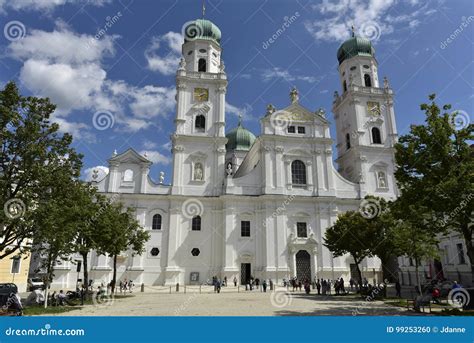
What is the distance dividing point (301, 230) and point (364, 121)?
1772cm

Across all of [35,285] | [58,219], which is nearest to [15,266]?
[35,285]

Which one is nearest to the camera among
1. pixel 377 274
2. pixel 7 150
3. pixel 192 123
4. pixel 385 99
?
pixel 7 150

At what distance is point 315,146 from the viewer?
143ft

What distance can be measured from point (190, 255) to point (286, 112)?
20988 mm

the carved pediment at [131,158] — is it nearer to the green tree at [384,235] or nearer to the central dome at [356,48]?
the green tree at [384,235]

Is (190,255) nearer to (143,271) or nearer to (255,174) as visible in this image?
(143,271)

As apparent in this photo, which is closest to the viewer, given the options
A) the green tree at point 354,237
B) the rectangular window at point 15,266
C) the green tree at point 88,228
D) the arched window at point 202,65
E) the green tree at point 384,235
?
the green tree at point 88,228

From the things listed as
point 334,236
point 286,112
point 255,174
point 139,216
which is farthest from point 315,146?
point 139,216

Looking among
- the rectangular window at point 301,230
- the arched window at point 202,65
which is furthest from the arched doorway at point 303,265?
the arched window at point 202,65

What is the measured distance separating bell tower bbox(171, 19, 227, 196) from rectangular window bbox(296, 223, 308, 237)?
10159 mm

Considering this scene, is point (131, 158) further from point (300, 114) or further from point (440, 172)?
point (440, 172)

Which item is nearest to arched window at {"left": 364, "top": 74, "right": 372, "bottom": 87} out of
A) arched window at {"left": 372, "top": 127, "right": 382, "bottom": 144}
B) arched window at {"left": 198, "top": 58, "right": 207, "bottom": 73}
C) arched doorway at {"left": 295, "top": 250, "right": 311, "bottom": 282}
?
arched window at {"left": 372, "top": 127, "right": 382, "bottom": 144}

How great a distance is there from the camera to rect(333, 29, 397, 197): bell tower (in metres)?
44.6

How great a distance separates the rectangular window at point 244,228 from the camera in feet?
130
